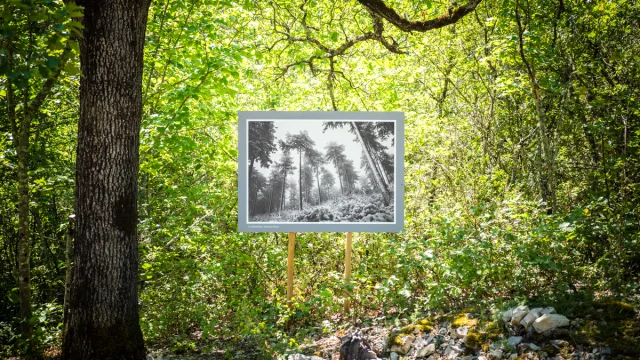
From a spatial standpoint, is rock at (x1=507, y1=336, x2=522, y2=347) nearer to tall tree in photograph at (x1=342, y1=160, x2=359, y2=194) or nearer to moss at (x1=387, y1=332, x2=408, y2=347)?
moss at (x1=387, y1=332, x2=408, y2=347)

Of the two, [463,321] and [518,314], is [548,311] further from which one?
[463,321]

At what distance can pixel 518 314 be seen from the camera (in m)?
4.75

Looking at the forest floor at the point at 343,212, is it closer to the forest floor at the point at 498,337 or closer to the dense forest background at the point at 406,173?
the dense forest background at the point at 406,173

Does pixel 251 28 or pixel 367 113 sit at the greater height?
pixel 251 28


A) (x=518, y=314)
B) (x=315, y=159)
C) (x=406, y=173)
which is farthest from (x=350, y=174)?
(x=518, y=314)

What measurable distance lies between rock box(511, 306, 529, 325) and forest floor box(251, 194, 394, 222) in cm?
190

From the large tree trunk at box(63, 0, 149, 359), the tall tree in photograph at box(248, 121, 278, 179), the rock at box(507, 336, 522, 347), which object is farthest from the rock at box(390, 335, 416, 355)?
the tall tree in photograph at box(248, 121, 278, 179)

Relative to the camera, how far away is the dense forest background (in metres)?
5.32

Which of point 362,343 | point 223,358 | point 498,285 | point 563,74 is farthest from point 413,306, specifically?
point 563,74

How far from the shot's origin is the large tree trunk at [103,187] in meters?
4.68

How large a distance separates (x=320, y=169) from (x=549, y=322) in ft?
10.0

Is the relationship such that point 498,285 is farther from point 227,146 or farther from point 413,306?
point 227,146

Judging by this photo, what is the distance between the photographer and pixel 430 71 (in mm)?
9086

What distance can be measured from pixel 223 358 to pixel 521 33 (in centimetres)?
493
